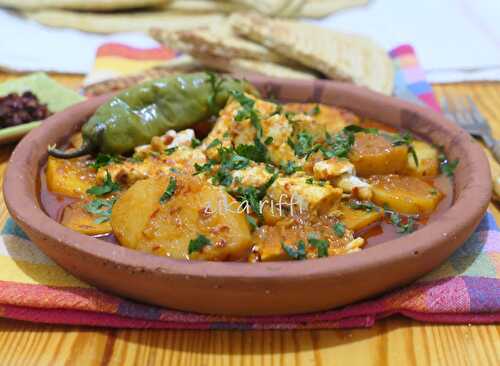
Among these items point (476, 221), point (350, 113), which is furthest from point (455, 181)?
point (350, 113)

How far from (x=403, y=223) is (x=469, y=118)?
4.79 ft

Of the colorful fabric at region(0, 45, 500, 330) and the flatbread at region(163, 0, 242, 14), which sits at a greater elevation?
the colorful fabric at region(0, 45, 500, 330)

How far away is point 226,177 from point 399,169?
706mm

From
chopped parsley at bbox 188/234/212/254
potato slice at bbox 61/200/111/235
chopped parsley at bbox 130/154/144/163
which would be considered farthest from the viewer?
chopped parsley at bbox 130/154/144/163

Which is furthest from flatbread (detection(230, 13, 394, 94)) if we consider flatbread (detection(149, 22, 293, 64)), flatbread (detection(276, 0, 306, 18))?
flatbread (detection(276, 0, 306, 18))

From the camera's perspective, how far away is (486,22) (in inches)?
216

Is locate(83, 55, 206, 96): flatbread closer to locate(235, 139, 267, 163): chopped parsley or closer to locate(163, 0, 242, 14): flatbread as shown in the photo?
locate(163, 0, 242, 14): flatbread

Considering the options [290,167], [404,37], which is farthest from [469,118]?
[404,37]

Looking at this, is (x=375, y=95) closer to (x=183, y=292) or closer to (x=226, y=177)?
(x=226, y=177)

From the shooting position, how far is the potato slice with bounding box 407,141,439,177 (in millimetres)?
2342

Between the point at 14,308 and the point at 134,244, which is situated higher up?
the point at 134,244

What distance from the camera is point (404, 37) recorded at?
501 cm

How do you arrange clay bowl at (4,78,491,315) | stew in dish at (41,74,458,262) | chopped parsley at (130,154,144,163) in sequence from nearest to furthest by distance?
clay bowl at (4,78,491,315)
stew in dish at (41,74,458,262)
chopped parsley at (130,154,144,163)

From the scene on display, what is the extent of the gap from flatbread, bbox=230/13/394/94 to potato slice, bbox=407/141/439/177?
1.24m
